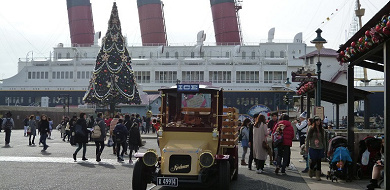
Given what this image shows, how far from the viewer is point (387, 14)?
29.2 feet

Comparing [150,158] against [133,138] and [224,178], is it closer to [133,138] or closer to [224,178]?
[224,178]

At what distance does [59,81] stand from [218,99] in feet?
224

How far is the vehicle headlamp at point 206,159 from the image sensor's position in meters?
9.46

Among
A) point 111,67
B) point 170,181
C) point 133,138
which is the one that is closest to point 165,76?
point 111,67

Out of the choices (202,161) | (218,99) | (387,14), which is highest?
(387,14)

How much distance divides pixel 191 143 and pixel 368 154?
Answer: 16.1 feet

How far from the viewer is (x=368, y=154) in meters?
12.0

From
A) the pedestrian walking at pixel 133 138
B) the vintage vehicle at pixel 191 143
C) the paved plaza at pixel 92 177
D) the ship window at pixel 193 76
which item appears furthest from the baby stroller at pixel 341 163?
the ship window at pixel 193 76

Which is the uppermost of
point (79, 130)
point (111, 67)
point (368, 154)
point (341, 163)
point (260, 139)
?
point (111, 67)

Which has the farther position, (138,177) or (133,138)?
(133,138)

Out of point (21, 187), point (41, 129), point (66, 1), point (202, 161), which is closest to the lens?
point (202, 161)

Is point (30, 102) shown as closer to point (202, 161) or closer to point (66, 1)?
point (66, 1)

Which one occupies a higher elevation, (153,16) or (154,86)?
(153,16)

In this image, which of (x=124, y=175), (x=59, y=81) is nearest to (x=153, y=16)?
(x=59, y=81)
